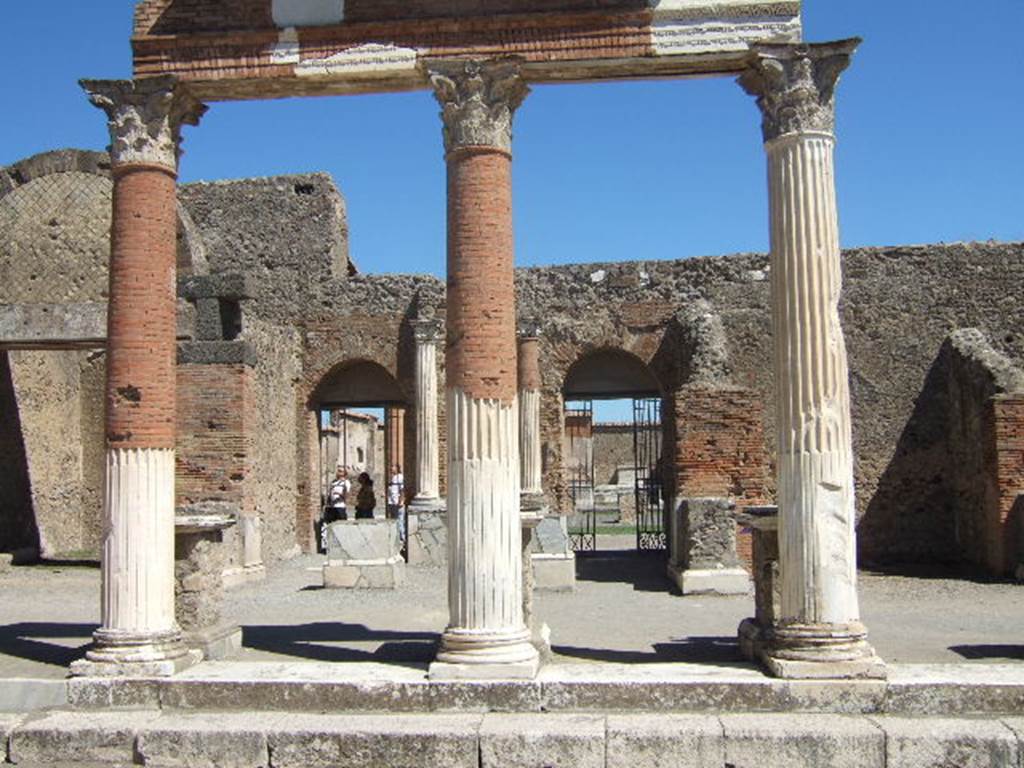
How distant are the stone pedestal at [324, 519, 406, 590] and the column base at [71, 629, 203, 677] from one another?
6164mm

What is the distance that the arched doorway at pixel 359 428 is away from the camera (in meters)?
19.8

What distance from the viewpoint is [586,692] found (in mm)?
6707

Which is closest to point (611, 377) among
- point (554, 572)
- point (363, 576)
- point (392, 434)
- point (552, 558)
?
point (552, 558)

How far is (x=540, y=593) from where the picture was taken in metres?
13.0

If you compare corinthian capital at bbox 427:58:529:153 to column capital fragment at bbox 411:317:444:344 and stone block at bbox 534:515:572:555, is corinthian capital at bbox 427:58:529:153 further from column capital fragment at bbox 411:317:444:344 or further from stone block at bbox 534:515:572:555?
column capital fragment at bbox 411:317:444:344

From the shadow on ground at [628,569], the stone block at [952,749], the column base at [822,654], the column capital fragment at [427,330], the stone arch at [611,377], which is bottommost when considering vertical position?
the stone block at [952,749]

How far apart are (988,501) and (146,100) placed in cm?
1151

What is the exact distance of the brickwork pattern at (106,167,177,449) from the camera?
7465 millimetres

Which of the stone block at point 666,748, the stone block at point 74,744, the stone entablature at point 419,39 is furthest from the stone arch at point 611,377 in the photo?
the stone block at point 74,744

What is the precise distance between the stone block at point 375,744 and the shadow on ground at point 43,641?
2.38 metres

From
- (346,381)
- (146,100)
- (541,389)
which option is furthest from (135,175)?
(346,381)

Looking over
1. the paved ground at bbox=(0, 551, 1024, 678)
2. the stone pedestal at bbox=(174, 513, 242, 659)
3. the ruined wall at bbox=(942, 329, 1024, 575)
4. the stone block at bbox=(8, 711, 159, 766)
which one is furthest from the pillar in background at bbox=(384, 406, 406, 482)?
the stone block at bbox=(8, 711, 159, 766)

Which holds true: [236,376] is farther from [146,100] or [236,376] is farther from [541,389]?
[146,100]

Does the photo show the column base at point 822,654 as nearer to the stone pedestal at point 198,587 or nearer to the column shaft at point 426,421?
the stone pedestal at point 198,587
